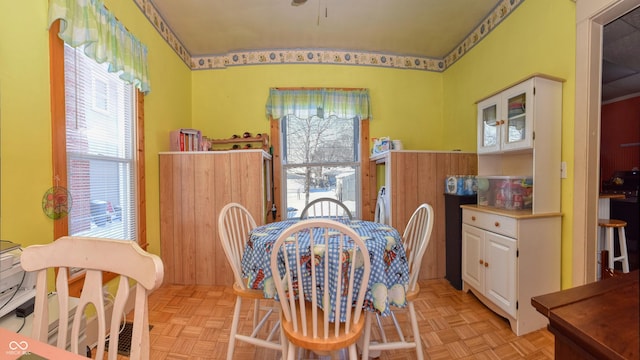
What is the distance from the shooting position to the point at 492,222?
1.93m

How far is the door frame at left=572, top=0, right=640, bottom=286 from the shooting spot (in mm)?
1618

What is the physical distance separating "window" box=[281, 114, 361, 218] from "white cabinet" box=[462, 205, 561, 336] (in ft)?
5.17

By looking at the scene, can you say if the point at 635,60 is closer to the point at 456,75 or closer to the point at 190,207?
the point at 456,75

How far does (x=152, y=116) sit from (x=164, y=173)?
1.74 feet

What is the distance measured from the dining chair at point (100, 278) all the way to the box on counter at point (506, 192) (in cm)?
231

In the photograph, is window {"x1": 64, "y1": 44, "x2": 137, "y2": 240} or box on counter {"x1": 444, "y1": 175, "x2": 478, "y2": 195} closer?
window {"x1": 64, "y1": 44, "x2": 137, "y2": 240}

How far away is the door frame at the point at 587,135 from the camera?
5.31 ft

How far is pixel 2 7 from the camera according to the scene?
1.19m

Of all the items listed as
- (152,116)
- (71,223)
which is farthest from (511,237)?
(152,116)

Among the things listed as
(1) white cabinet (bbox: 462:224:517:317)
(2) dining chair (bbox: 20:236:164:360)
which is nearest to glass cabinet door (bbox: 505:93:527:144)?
(1) white cabinet (bbox: 462:224:517:317)

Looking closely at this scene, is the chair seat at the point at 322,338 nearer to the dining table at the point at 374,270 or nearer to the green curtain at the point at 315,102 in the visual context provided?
the dining table at the point at 374,270

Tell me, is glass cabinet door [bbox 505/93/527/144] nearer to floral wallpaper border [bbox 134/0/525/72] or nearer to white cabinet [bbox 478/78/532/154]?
white cabinet [bbox 478/78/532/154]

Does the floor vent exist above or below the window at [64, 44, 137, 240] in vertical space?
below

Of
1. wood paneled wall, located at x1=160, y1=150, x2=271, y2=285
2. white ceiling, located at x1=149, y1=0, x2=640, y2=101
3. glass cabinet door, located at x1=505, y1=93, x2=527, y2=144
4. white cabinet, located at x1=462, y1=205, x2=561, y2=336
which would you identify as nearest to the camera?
white cabinet, located at x1=462, y1=205, x2=561, y2=336
